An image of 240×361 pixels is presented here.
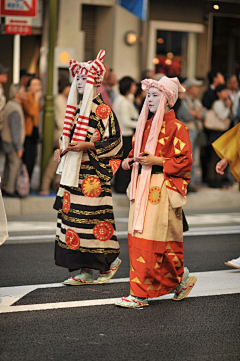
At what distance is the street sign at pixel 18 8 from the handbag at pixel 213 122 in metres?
3.55

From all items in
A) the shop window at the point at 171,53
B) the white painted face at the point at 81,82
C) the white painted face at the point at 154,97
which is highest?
the shop window at the point at 171,53

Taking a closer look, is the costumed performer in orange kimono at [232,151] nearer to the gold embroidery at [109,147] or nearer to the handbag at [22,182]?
the gold embroidery at [109,147]

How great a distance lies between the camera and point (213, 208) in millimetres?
12656

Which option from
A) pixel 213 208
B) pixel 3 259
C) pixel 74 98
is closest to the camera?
pixel 74 98

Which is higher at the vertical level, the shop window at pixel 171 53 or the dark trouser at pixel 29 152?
the shop window at pixel 171 53

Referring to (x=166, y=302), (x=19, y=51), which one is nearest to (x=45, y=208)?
(x=166, y=302)

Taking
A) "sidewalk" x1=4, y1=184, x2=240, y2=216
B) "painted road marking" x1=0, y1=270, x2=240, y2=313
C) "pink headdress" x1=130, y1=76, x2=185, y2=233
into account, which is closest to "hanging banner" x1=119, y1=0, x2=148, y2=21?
"sidewalk" x1=4, y1=184, x2=240, y2=216

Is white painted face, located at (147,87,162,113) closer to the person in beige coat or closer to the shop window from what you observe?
the person in beige coat

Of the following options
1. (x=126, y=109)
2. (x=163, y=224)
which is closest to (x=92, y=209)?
(x=163, y=224)

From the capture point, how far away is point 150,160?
239 inches

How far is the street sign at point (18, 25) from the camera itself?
1184 cm

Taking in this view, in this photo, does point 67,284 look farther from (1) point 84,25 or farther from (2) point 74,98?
(1) point 84,25

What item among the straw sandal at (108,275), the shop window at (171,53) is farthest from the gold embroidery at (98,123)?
the shop window at (171,53)

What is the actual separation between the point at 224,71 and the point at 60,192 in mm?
13953
